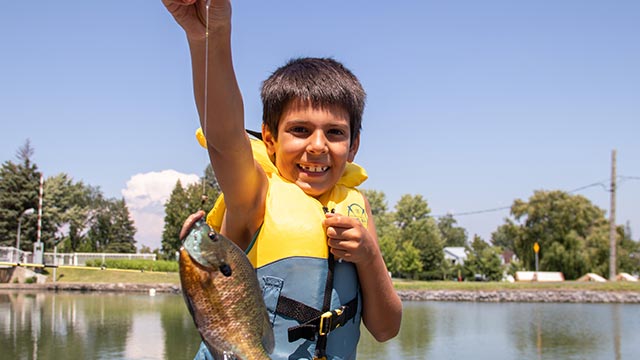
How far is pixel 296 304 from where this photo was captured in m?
2.23

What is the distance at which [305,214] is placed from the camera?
2.36 metres

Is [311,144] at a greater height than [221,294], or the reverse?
[311,144]

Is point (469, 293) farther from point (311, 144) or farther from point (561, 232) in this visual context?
point (311, 144)

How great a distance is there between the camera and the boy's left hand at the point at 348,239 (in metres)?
2.15

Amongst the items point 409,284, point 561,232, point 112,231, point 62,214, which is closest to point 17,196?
point 62,214

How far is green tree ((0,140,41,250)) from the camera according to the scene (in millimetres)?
45094

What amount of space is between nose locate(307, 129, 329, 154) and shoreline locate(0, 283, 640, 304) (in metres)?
30.1

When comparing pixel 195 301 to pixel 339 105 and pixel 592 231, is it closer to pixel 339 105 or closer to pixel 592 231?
pixel 339 105

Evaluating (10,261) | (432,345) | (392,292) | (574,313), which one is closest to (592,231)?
(574,313)

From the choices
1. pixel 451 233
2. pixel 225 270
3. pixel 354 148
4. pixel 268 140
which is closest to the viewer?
pixel 225 270

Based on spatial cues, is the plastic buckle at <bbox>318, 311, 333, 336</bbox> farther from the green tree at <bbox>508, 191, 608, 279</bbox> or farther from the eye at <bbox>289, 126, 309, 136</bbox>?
the green tree at <bbox>508, 191, 608, 279</bbox>

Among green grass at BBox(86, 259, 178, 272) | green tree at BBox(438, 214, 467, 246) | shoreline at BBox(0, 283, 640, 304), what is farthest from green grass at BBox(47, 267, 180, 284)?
green tree at BBox(438, 214, 467, 246)

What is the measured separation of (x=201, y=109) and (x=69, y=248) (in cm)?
5127

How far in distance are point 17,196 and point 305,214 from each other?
48.1 meters
